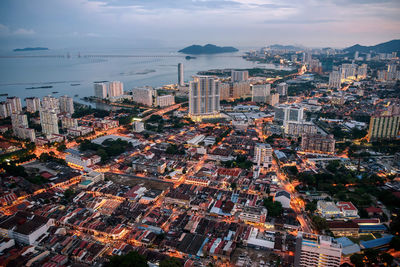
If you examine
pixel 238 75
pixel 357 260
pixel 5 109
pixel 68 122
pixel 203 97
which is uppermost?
pixel 238 75

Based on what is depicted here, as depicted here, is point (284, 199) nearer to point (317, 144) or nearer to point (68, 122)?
point (317, 144)

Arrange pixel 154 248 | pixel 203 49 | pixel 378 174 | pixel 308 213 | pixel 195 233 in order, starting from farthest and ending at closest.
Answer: pixel 203 49, pixel 378 174, pixel 308 213, pixel 195 233, pixel 154 248

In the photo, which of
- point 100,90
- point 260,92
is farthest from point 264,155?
point 100,90

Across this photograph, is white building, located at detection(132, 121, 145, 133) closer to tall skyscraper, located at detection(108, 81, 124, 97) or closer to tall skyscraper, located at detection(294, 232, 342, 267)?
tall skyscraper, located at detection(108, 81, 124, 97)

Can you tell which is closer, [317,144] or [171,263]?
[171,263]

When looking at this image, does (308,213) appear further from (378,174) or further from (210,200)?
(378,174)

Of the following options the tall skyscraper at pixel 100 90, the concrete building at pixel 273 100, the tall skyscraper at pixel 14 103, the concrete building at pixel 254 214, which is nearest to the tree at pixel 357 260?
the concrete building at pixel 254 214

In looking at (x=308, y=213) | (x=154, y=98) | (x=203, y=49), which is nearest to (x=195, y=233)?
(x=308, y=213)
